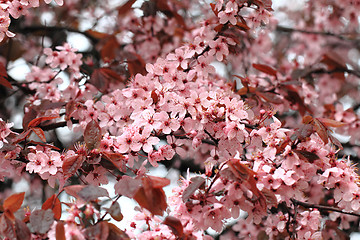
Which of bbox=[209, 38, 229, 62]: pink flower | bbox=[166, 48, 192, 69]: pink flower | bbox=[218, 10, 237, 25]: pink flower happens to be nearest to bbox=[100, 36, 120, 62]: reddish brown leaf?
bbox=[166, 48, 192, 69]: pink flower

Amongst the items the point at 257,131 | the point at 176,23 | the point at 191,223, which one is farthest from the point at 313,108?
the point at 191,223

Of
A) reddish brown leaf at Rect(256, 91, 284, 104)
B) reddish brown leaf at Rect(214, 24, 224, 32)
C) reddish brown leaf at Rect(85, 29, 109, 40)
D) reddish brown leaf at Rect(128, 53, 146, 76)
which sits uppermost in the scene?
reddish brown leaf at Rect(214, 24, 224, 32)

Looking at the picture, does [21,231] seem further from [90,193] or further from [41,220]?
[90,193]

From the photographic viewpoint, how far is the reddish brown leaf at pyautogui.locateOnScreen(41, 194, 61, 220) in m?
1.81

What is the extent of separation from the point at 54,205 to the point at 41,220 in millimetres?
173

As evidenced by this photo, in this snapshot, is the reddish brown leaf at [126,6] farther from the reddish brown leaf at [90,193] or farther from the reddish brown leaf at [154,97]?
the reddish brown leaf at [90,193]

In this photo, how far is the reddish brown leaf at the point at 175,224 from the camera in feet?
6.09

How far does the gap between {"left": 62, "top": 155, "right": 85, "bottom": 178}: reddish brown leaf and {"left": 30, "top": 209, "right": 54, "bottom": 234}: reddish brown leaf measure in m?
0.24

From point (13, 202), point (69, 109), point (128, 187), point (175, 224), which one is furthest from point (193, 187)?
point (69, 109)

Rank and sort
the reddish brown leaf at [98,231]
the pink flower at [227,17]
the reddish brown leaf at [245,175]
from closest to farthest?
the reddish brown leaf at [98,231] → the reddish brown leaf at [245,175] → the pink flower at [227,17]

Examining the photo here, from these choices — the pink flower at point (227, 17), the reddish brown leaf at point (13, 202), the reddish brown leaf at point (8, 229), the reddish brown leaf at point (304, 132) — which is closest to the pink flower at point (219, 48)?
the pink flower at point (227, 17)

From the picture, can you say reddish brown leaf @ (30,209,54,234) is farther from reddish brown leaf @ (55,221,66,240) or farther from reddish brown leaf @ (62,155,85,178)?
reddish brown leaf @ (62,155,85,178)

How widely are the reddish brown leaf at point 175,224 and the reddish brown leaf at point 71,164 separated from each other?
46cm

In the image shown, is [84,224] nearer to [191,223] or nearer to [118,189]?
[118,189]
